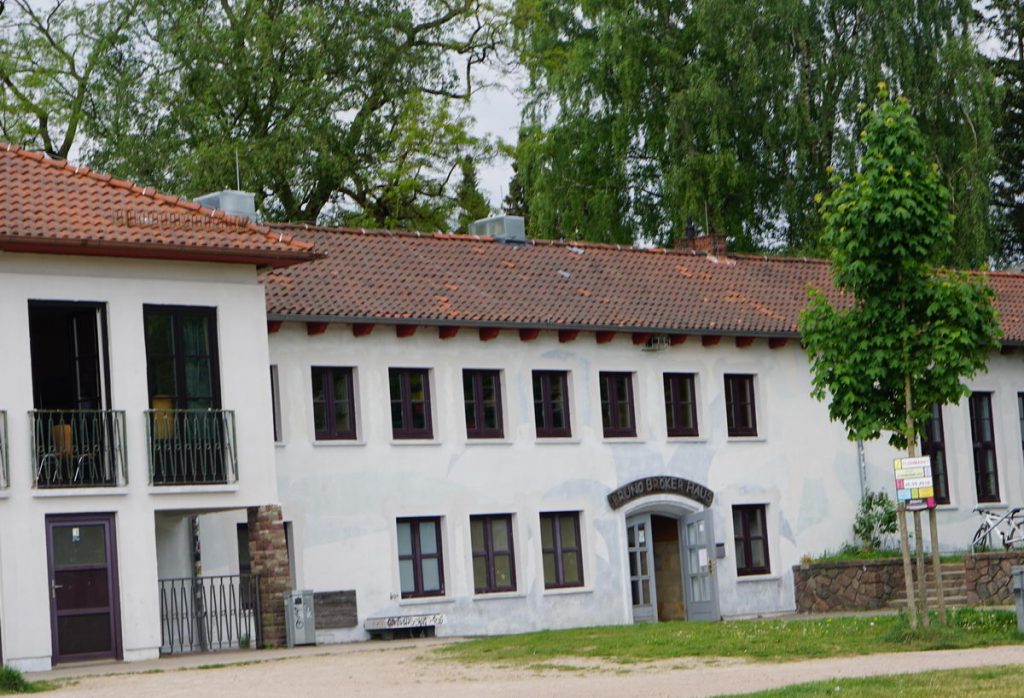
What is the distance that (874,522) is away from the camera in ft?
121

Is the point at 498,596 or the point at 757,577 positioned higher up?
the point at 498,596

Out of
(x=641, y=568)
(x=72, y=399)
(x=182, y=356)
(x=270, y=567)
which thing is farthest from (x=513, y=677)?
(x=641, y=568)

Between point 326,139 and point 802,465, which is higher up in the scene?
point 326,139

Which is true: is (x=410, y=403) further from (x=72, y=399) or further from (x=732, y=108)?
(x=732, y=108)

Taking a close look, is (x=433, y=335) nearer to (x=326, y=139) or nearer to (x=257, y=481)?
(x=257, y=481)

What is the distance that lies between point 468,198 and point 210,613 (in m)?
24.5

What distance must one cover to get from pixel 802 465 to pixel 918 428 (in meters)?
13.3

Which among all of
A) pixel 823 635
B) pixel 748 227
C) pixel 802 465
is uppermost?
pixel 748 227

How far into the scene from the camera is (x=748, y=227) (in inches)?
1927

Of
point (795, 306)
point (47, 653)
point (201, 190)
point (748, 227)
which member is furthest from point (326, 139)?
point (47, 653)

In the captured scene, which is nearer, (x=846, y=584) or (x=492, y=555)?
(x=492, y=555)

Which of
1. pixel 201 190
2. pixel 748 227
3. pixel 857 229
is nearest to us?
pixel 857 229

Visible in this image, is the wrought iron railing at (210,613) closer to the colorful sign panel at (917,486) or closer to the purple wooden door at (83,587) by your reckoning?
the purple wooden door at (83,587)

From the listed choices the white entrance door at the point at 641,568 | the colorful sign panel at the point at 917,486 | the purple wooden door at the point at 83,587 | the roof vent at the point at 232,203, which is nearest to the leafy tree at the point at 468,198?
the white entrance door at the point at 641,568
